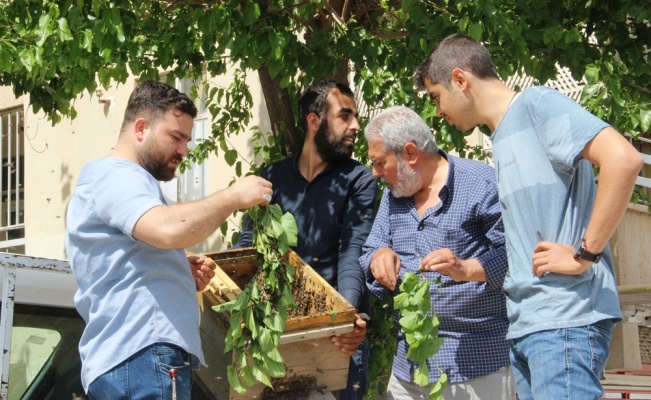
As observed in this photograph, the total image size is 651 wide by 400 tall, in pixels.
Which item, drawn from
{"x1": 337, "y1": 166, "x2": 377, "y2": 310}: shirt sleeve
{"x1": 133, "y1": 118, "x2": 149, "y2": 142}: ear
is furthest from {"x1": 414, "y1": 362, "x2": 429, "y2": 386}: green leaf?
{"x1": 133, "y1": 118, "x2": 149, "y2": 142}: ear

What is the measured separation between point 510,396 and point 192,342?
1552 millimetres

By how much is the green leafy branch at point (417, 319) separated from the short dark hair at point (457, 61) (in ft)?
2.74

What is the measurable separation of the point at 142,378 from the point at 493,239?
5.39 feet

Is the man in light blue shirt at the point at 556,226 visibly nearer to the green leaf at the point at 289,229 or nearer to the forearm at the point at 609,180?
the forearm at the point at 609,180

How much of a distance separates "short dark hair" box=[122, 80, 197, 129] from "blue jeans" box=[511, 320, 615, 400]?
1574mm

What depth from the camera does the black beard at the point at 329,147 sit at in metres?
5.21

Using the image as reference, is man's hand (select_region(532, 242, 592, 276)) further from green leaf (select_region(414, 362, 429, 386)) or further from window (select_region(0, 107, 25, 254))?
window (select_region(0, 107, 25, 254))

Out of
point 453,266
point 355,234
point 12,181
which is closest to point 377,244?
point 355,234

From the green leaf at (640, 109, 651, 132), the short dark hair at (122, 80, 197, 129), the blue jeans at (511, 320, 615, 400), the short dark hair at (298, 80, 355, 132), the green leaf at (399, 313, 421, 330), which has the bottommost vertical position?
the green leaf at (399, 313, 421, 330)

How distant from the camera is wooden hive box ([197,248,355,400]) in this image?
4145mm

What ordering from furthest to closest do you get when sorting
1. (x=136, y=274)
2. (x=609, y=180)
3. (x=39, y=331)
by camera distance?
1. (x=39, y=331)
2. (x=136, y=274)
3. (x=609, y=180)

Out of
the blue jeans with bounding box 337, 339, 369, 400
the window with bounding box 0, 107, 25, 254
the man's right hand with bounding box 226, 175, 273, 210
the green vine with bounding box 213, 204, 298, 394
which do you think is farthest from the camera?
the window with bounding box 0, 107, 25, 254

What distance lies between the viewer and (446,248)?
4.24 metres

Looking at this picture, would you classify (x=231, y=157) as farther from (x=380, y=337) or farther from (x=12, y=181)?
(x=12, y=181)
